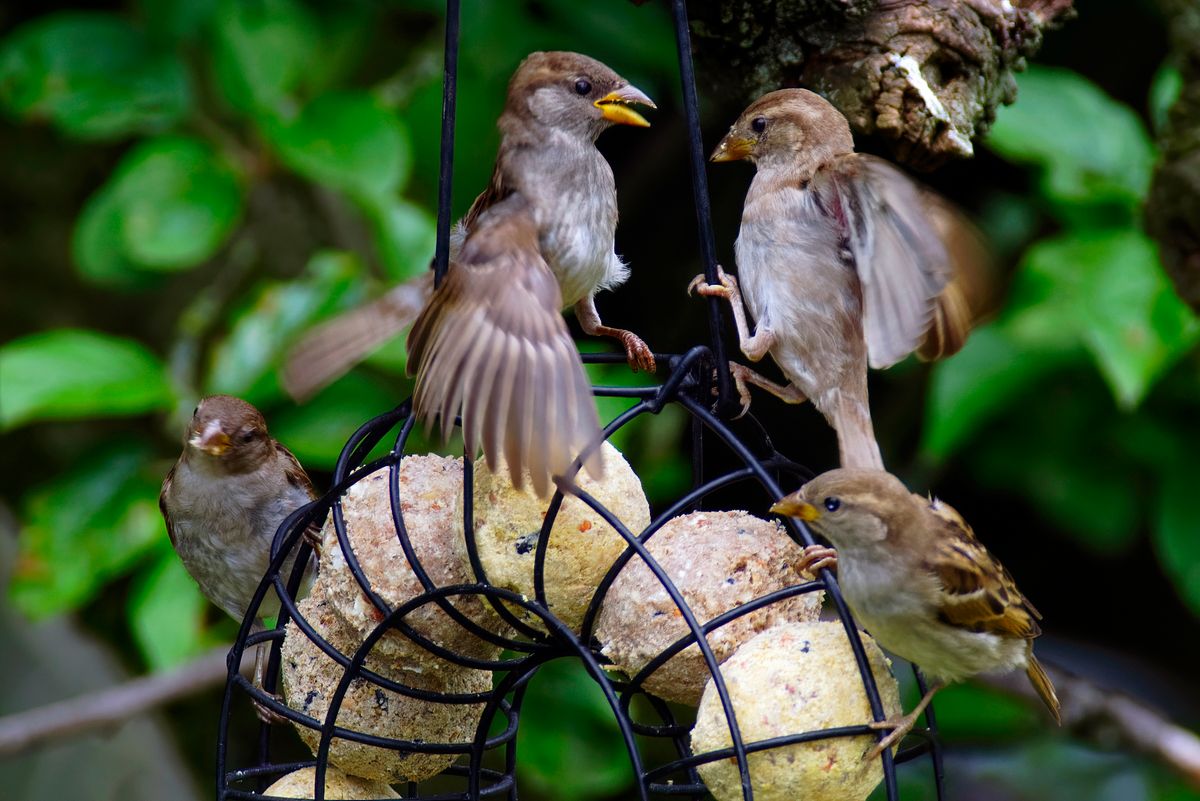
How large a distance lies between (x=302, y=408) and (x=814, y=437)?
1.82 metres

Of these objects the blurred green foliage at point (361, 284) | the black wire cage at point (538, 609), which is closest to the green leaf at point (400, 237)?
the blurred green foliage at point (361, 284)

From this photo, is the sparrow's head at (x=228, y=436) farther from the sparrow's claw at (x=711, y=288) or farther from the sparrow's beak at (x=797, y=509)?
the sparrow's beak at (x=797, y=509)

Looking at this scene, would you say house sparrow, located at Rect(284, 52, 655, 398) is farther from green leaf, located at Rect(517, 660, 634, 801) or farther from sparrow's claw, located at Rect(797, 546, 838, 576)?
green leaf, located at Rect(517, 660, 634, 801)

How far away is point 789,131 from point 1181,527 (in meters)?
1.96

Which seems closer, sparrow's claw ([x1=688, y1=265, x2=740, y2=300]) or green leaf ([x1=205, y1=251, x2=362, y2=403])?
sparrow's claw ([x1=688, y1=265, x2=740, y2=300])

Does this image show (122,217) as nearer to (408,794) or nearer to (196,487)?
(196,487)

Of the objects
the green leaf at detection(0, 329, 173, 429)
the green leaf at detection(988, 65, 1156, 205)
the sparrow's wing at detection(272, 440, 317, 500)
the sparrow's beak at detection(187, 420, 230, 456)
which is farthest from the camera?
the green leaf at detection(988, 65, 1156, 205)

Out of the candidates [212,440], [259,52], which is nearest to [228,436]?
[212,440]

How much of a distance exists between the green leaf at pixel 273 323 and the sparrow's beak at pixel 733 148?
121 cm

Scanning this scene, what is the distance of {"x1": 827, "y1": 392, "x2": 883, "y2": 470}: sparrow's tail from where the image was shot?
248 centimetres

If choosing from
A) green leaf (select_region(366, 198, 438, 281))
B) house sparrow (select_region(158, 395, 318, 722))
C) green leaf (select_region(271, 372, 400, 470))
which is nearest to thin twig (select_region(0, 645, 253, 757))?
green leaf (select_region(271, 372, 400, 470))

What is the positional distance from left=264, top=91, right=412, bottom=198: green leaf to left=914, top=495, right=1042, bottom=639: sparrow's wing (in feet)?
6.31

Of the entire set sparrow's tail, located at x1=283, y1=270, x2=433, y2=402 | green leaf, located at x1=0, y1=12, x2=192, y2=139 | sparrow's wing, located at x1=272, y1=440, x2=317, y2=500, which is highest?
green leaf, located at x1=0, y1=12, x2=192, y2=139

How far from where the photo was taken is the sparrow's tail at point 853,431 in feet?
8.14
